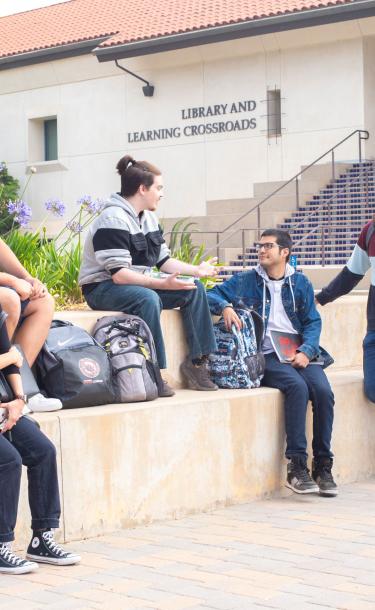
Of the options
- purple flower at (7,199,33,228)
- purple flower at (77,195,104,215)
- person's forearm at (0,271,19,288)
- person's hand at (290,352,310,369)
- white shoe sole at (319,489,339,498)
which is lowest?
white shoe sole at (319,489,339,498)

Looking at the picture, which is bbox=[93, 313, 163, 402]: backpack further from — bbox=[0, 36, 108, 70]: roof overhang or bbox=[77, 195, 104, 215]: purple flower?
bbox=[0, 36, 108, 70]: roof overhang

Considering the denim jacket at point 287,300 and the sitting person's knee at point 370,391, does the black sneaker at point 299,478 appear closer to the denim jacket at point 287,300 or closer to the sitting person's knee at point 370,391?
the denim jacket at point 287,300

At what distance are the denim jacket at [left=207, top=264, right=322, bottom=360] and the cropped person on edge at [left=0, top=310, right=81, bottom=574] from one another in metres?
2.65

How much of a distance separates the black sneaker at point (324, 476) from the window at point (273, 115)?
19.3 metres

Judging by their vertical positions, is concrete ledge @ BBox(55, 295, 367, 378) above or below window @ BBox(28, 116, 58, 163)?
below

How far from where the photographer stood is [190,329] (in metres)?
7.91

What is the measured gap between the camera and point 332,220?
24.2 meters

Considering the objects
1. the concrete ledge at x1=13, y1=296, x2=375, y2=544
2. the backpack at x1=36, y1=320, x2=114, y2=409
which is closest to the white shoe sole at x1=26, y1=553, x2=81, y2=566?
the concrete ledge at x1=13, y1=296, x2=375, y2=544

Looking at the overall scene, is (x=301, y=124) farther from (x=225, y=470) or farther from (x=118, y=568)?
(x=118, y=568)

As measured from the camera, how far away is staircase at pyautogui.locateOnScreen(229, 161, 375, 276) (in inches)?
887

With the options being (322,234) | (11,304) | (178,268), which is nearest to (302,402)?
(178,268)

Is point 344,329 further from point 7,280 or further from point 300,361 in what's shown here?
point 7,280

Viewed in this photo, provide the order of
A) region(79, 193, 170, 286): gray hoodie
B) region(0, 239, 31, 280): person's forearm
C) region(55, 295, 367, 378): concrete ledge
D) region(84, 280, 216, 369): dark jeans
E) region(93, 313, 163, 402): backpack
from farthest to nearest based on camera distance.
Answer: region(55, 295, 367, 378): concrete ledge, region(79, 193, 170, 286): gray hoodie, region(84, 280, 216, 369): dark jeans, region(93, 313, 163, 402): backpack, region(0, 239, 31, 280): person's forearm

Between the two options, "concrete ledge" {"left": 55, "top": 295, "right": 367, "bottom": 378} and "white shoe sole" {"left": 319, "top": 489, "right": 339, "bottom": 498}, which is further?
"concrete ledge" {"left": 55, "top": 295, "right": 367, "bottom": 378}
